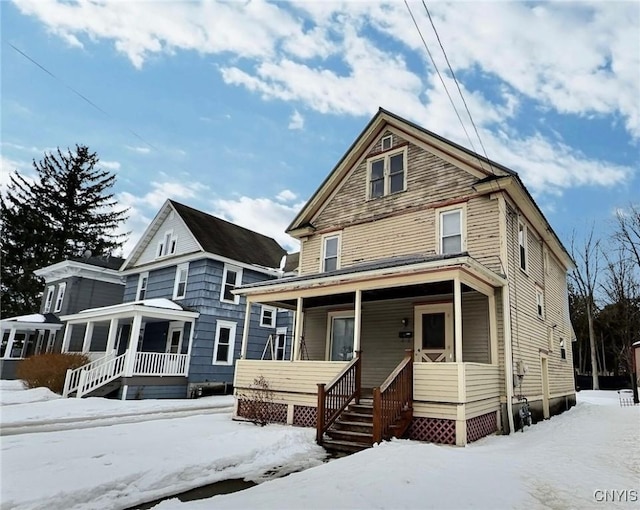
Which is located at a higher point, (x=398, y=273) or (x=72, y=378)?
(x=398, y=273)

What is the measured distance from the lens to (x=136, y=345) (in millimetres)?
15727

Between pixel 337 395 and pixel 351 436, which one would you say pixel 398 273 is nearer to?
pixel 337 395

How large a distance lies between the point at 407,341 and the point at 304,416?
11.5ft

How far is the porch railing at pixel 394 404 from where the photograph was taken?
778 centimetres

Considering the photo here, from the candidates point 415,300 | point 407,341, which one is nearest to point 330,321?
point 407,341

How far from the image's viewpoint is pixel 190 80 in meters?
13.3

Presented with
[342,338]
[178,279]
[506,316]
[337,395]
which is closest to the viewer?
[337,395]

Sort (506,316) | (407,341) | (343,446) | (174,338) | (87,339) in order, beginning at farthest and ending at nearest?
(87,339)
(174,338)
(407,341)
(506,316)
(343,446)

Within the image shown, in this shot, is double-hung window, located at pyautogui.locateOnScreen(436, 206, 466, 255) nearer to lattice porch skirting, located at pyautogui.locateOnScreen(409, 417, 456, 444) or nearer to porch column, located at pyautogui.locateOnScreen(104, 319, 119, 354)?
lattice porch skirting, located at pyautogui.locateOnScreen(409, 417, 456, 444)

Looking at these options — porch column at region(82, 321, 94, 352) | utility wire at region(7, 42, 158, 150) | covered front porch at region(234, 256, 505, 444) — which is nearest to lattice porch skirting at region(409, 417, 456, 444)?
covered front porch at region(234, 256, 505, 444)

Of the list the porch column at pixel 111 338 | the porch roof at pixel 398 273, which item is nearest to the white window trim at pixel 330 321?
the porch roof at pixel 398 273

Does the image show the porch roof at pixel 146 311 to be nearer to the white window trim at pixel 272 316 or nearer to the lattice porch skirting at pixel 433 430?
the white window trim at pixel 272 316

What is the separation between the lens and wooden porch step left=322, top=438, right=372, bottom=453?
777 cm

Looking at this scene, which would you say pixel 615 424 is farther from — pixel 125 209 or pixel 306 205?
pixel 125 209
